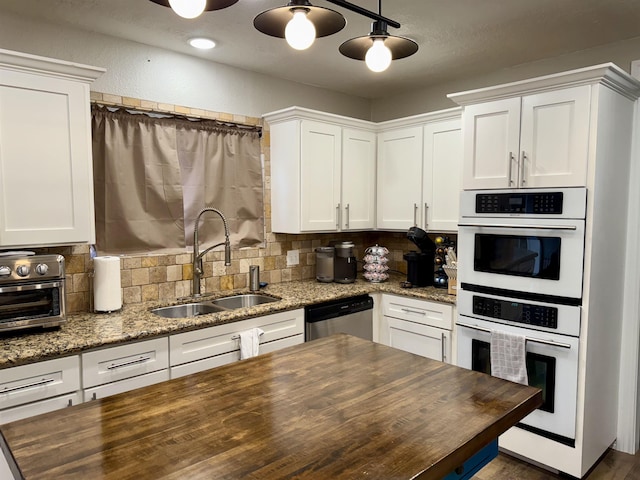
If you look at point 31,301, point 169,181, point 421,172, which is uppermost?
point 421,172

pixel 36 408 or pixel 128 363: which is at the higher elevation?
pixel 128 363

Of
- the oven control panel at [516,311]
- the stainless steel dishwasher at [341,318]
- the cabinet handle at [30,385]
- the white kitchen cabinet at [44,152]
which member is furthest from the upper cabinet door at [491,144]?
the cabinet handle at [30,385]

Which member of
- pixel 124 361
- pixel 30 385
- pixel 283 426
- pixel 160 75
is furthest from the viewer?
pixel 160 75

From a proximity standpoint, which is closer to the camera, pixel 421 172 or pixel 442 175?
pixel 442 175

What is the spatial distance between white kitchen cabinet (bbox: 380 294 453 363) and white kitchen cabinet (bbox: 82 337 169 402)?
1.73m

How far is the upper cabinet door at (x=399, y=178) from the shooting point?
3.63m

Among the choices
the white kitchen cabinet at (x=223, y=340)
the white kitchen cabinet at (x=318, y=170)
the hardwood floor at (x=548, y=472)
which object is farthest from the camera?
the white kitchen cabinet at (x=318, y=170)

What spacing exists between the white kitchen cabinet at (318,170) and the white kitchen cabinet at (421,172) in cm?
17

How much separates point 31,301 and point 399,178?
2.72 meters

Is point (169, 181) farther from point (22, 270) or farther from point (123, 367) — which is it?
point (123, 367)

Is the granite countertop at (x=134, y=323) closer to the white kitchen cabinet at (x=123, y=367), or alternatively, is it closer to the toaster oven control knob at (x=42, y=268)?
A: the white kitchen cabinet at (x=123, y=367)

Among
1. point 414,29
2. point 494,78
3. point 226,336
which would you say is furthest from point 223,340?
point 494,78

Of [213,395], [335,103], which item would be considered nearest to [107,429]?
[213,395]

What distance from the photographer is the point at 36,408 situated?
1.99 meters
